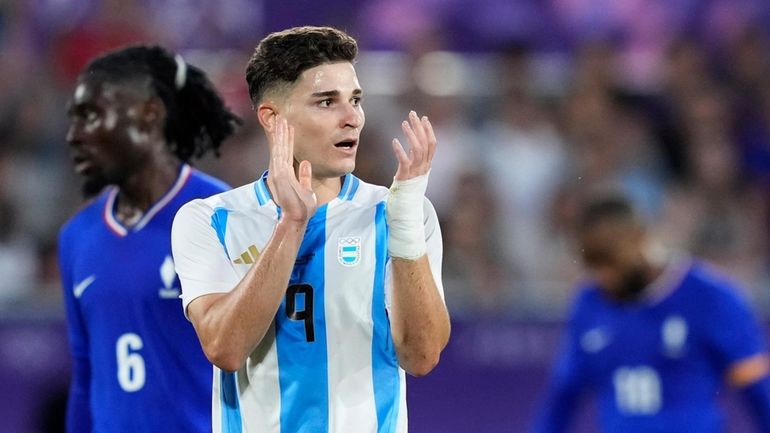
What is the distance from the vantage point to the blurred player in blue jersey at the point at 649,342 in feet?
22.1

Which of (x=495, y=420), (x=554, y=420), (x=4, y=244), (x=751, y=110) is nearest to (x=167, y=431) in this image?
(x=554, y=420)

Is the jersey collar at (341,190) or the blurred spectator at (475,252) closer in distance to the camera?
the jersey collar at (341,190)

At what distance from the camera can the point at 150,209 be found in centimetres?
507

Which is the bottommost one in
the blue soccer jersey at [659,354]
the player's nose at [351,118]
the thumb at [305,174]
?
the blue soccer jersey at [659,354]

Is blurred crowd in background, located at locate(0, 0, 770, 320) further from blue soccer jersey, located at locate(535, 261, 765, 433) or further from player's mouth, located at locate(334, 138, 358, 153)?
player's mouth, located at locate(334, 138, 358, 153)

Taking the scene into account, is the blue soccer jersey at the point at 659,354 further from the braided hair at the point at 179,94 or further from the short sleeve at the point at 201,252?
the short sleeve at the point at 201,252

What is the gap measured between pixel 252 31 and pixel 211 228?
6230mm

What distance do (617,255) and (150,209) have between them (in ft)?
8.79

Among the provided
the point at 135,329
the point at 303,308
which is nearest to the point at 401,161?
the point at 303,308

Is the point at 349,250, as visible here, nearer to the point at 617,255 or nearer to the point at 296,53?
the point at 296,53

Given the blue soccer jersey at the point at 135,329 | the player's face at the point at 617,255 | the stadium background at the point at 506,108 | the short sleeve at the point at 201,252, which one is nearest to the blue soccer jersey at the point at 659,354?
the player's face at the point at 617,255

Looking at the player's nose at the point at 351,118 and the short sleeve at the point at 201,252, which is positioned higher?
the player's nose at the point at 351,118

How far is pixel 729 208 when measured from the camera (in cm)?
965

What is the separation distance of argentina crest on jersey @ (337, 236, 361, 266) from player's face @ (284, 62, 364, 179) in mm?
181
